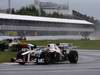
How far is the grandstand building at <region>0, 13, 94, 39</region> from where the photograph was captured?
102 metres

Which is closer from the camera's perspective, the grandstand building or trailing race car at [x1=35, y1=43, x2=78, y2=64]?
trailing race car at [x1=35, y1=43, x2=78, y2=64]

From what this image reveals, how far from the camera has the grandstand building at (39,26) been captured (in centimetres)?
10238

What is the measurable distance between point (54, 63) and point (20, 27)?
242ft

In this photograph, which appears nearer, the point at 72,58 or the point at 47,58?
the point at 47,58

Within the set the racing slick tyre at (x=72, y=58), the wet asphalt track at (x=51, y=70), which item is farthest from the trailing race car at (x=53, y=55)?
the wet asphalt track at (x=51, y=70)

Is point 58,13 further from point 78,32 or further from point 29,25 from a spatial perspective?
point 29,25

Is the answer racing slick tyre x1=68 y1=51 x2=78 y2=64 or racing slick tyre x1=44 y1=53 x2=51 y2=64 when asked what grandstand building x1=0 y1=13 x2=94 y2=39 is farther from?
racing slick tyre x1=44 y1=53 x2=51 y2=64

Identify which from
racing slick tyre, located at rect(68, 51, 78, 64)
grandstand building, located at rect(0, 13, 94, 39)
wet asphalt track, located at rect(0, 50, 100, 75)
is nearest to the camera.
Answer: wet asphalt track, located at rect(0, 50, 100, 75)

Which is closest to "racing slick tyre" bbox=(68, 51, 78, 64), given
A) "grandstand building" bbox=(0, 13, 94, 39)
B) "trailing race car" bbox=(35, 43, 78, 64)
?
"trailing race car" bbox=(35, 43, 78, 64)

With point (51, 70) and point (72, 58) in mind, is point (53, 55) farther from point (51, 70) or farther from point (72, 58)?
point (51, 70)

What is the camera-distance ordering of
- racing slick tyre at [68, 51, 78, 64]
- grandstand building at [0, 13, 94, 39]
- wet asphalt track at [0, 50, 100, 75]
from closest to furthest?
wet asphalt track at [0, 50, 100, 75] < racing slick tyre at [68, 51, 78, 64] < grandstand building at [0, 13, 94, 39]

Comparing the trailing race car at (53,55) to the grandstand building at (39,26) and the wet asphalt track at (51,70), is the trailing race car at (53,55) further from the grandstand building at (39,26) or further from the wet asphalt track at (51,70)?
the grandstand building at (39,26)

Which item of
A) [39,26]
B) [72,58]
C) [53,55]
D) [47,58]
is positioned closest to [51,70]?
[47,58]

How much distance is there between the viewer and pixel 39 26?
114 m
